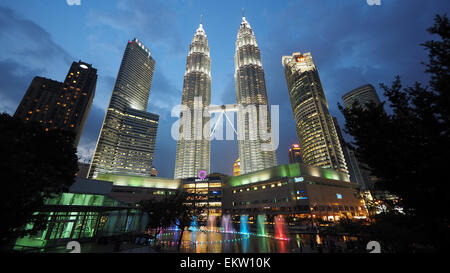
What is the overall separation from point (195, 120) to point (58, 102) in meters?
94.4

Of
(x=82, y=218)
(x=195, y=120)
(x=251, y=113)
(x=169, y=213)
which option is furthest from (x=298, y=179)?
(x=195, y=120)

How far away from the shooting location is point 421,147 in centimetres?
828

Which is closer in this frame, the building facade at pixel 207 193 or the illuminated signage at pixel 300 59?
the building facade at pixel 207 193

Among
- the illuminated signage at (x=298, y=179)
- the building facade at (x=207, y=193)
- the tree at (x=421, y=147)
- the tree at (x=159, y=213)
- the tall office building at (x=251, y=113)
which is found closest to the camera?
the tree at (x=421, y=147)

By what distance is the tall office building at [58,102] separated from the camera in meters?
102

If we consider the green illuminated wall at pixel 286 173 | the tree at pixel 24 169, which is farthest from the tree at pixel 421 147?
the green illuminated wall at pixel 286 173

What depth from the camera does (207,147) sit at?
158 metres

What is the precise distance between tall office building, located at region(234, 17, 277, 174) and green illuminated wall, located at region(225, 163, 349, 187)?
30.5 meters

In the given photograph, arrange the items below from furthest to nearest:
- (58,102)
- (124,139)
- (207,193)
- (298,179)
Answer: (124,139)
(207,193)
(58,102)
(298,179)

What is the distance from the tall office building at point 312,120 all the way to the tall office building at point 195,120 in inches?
3293

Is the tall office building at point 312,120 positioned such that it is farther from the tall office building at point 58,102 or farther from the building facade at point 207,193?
the tall office building at point 58,102

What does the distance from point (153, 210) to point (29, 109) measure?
12619 cm

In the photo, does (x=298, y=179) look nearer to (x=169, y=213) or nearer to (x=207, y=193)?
(x=207, y=193)

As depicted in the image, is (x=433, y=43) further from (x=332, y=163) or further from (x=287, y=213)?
(x=332, y=163)
